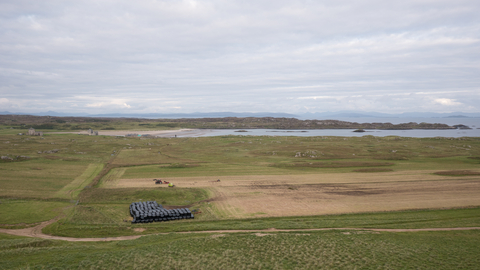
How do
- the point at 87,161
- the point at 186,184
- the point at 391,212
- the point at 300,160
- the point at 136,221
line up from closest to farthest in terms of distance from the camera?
the point at 136,221, the point at 391,212, the point at 186,184, the point at 87,161, the point at 300,160

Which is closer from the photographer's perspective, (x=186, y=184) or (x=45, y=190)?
(x=45, y=190)

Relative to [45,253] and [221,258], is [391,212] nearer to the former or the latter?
[221,258]

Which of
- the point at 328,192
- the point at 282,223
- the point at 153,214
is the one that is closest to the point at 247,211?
the point at 282,223

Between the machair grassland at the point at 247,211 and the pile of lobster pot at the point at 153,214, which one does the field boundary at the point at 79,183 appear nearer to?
the machair grassland at the point at 247,211

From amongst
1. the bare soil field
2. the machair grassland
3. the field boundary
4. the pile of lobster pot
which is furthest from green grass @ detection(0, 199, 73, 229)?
the bare soil field

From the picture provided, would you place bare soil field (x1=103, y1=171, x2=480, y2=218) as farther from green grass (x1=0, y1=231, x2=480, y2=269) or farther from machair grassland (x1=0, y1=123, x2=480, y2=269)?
green grass (x1=0, y1=231, x2=480, y2=269)

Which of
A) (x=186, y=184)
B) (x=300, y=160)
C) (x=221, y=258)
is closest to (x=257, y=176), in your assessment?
(x=186, y=184)

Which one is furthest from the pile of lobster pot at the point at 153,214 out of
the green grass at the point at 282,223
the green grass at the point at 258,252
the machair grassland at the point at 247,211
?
the green grass at the point at 258,252
